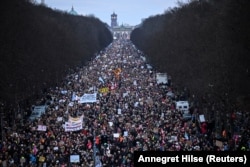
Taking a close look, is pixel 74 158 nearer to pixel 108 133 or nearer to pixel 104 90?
pixel 108 133

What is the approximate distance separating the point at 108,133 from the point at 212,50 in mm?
13401

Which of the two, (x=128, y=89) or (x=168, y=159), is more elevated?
(x=168, y=159)

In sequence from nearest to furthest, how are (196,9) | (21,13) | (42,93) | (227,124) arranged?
(227,124)
(21,13)
(42,93)
(196,9)

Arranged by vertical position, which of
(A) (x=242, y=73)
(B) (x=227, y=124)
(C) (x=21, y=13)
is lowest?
(B) (x=227, y=124)

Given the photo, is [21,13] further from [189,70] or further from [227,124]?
[227,124]

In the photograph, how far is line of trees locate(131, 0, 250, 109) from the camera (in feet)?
108

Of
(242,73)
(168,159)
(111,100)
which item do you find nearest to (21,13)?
(111,100)

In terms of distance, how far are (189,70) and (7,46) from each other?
56.1 ft

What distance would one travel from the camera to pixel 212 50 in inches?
1672

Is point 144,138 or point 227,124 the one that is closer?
point 144,138

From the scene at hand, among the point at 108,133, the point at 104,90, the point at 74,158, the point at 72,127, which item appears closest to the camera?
the point at 74,158

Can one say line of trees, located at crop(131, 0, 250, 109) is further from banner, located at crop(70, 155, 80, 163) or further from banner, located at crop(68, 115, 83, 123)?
banner, located at crop(70, 155, 80, 163)

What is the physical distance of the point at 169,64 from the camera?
60.0 metres

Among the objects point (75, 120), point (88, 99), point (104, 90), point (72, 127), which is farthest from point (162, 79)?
point (72, 127)
